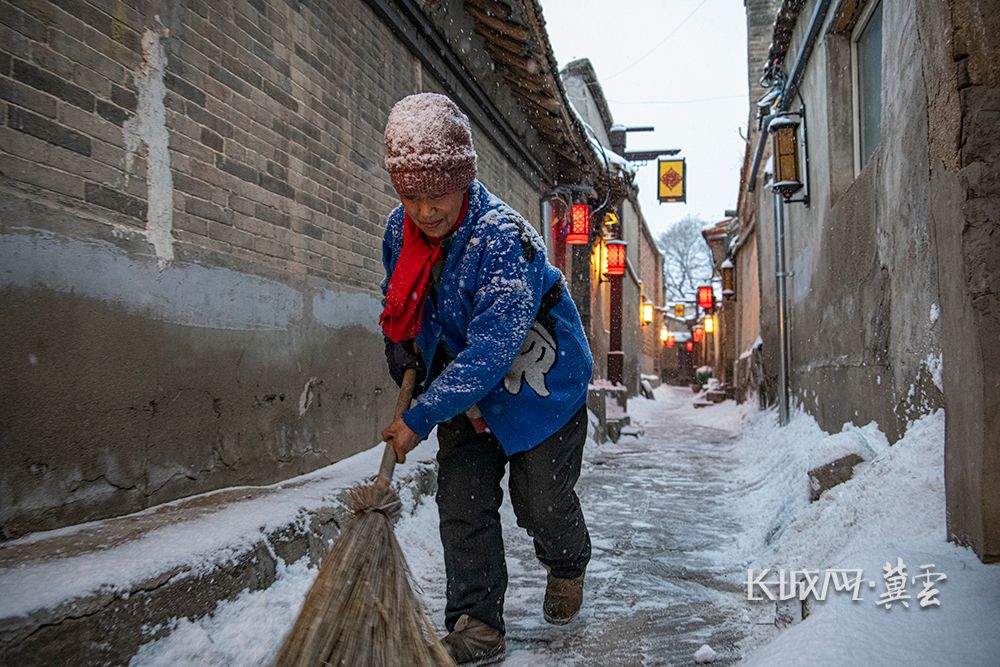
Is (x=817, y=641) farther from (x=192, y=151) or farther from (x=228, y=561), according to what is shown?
(x=192, y=151)

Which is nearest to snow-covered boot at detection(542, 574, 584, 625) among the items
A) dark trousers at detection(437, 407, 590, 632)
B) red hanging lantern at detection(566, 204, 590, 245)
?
dark trousers at detection(437, 407, 590, 632)

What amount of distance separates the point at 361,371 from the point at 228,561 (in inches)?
99.3

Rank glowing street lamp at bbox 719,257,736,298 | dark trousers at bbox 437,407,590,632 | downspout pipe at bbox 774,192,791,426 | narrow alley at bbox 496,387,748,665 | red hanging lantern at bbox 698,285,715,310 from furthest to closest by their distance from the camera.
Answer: red hanging lantern at bbox 698,285,715,310
glowing street lamp at bbox 719,257,736,298
downspout pipe at bbox 774,192,791,426
narrow alley at bbox 496,387,748,665
dark trousers at bbox 437,407,590,632

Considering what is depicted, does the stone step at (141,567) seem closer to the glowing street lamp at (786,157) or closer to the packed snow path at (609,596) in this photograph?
the packed snow path at (609,596)

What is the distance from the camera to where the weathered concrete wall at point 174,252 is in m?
2.37

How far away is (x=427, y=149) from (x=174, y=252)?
1.39 m

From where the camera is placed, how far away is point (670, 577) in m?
3.54

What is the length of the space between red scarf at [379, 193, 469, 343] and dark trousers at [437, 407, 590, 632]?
0.39m

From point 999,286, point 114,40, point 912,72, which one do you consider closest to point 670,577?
point 999,286

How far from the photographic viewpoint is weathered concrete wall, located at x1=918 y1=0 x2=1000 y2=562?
196cm

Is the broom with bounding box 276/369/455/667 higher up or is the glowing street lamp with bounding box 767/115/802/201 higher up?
the glowing street lamp with bounding box 767/115/802/201

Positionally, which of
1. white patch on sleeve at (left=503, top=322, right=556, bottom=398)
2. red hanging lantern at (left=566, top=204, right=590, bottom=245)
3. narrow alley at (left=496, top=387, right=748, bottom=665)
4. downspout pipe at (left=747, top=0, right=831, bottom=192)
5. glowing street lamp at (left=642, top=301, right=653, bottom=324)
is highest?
downspout pipe at (left=747, top=0, right=831, bottom=192)

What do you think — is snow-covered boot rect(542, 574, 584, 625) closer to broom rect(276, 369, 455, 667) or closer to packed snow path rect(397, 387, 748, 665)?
packed snow path rect(397, 387, 748, 665)

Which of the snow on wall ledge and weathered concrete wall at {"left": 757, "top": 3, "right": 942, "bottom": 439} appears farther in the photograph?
weathered concrete wall at {"left": 757, "top": 3, "right": 942, "bottom": 439}
